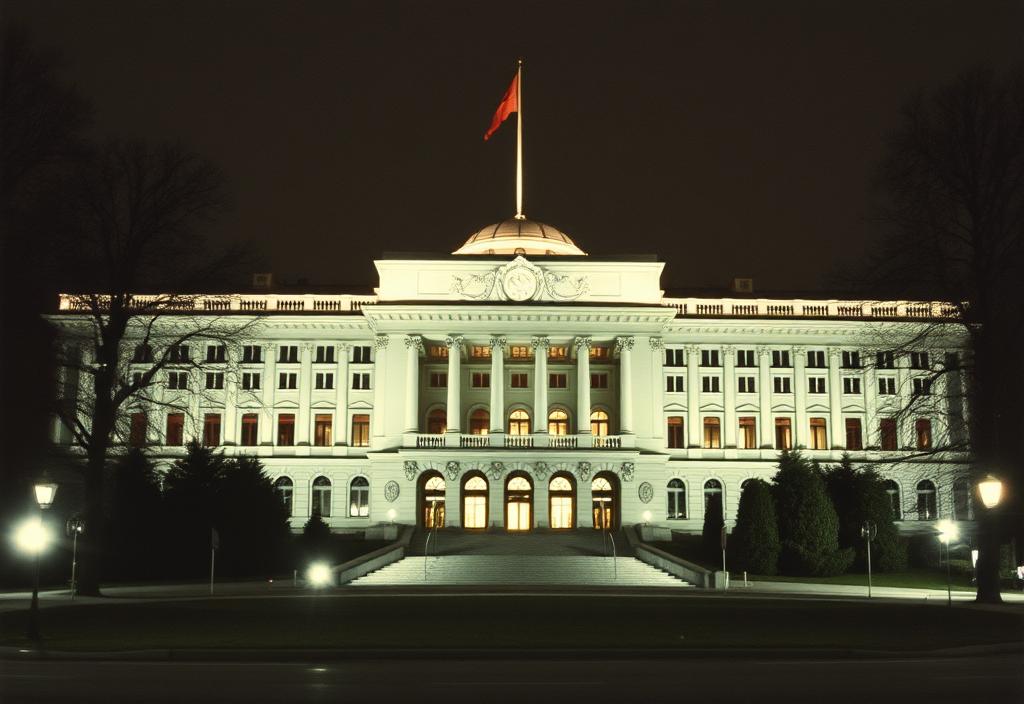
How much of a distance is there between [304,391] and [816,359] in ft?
124

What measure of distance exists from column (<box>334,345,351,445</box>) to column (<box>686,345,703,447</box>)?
24.8 metres

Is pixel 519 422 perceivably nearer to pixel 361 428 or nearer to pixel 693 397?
pixel 361 428

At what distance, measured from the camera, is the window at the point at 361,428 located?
87.0 metres

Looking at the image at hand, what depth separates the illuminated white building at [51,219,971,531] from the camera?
8075 centimetres

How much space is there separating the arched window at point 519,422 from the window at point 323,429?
43.0 ft

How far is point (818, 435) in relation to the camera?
288ft

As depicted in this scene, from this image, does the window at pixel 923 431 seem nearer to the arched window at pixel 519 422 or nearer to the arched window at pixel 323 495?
the arched window at pixel 519 422

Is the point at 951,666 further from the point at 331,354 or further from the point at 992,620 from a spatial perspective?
the point at 331,354

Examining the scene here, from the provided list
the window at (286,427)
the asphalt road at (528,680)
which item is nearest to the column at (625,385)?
the window at (286,427)

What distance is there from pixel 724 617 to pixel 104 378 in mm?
26636

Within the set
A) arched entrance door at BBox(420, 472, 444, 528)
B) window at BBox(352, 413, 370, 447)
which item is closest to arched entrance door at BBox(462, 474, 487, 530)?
arched entrance door at BBox(420, 472, 444, 528)

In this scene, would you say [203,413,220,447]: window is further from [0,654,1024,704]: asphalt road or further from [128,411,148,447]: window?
[0,654,1024,704]: asphalt road

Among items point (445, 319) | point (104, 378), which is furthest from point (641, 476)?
point (104, 378)

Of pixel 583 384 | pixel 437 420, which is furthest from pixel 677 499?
pixel 437 420
